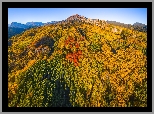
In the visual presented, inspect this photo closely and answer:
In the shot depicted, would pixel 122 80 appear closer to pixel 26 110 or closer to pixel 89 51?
pixel 89 51

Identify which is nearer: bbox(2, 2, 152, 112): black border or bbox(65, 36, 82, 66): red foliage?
bbox(2, 2, 152, 112): black border

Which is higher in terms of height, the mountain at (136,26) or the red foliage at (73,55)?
the mountain at (136,26)

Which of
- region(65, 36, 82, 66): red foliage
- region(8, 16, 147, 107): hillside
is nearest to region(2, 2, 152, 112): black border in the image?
region(8, 16, 147, 107): hillside

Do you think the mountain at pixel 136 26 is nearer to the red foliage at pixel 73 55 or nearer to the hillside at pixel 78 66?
the hillside at pixel 78 66

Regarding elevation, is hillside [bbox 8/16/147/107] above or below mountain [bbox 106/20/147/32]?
below

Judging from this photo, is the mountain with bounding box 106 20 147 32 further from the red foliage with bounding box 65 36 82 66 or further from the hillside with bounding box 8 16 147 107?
the red foliage with bounding box 65 36 82 66
